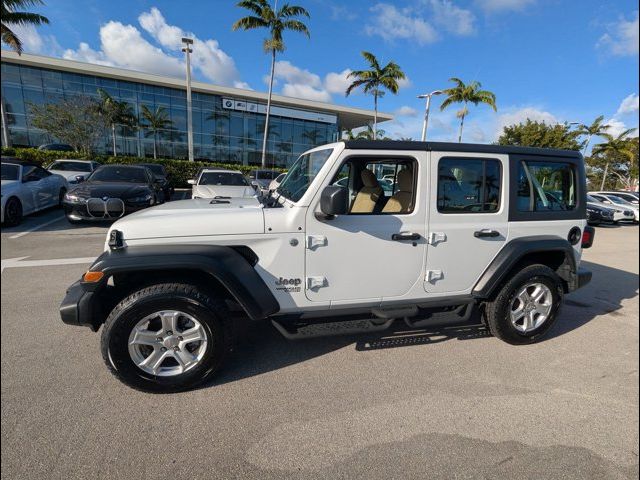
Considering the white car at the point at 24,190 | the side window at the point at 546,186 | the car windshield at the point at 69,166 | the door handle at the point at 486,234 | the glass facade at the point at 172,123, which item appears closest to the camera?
the door handle at the point at 486,234

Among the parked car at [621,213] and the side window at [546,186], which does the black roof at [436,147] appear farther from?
the parked car at [621,213]

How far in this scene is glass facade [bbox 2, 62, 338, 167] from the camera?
2709 centimetres

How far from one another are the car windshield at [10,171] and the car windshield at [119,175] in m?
1.46

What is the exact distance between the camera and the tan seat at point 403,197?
2828 mm

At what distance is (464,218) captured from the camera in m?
2.93

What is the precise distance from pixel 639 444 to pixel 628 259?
7207 mm

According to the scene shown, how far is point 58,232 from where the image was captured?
7531mm

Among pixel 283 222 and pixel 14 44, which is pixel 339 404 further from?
pixel 14 44

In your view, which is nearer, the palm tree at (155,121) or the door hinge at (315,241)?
the door hinge at (315,241)

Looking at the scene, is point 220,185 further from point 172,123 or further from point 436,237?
point 172,123

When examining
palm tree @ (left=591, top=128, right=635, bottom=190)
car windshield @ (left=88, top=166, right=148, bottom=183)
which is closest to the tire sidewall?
car windshield @ (left=88, top=166, right=148, bottom=183)

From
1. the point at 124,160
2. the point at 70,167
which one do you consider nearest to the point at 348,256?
the point at 70,167

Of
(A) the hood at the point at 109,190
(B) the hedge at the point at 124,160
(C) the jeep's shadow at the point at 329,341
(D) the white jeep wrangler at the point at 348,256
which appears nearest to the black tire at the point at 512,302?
(D) the white jeep wrangler at the point at 348,256

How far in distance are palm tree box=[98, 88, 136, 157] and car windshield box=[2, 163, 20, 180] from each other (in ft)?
54.9
